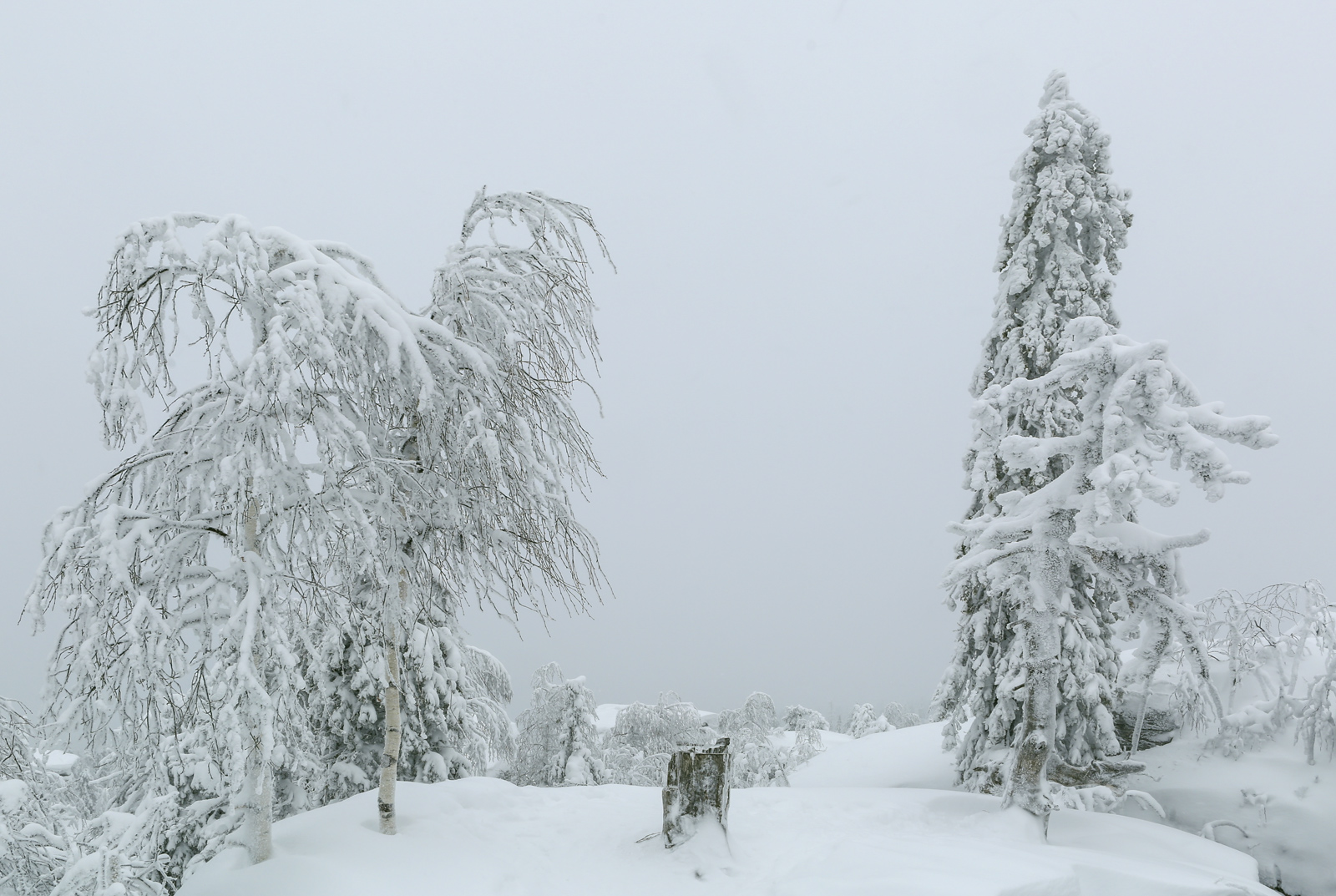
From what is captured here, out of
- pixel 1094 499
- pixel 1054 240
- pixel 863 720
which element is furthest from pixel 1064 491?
pixel 863 720

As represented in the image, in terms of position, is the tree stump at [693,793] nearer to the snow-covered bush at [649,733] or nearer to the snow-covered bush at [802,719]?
the snow-covered bush at [649,733]

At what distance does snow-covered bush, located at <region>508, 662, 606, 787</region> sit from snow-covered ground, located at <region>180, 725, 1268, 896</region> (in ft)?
33.7

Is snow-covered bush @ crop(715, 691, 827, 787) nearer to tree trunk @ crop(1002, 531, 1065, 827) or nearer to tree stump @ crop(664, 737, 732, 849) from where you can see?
tree trunk @ crop(1002, 531, 1065, 827)

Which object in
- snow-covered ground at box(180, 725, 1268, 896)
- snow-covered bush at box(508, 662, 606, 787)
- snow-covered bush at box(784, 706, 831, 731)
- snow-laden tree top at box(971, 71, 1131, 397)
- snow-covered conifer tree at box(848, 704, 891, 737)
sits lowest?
snow-covered conifer tree at box(848, 704, 891, 737)

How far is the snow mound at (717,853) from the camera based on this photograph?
6.06m

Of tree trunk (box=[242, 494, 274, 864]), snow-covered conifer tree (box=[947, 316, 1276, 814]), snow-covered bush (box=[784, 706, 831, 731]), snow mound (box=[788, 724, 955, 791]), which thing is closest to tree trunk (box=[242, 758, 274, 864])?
tree trunk (box=[242, 494, 274, 864])

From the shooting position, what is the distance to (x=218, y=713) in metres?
5.12

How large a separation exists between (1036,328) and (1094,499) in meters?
5.67

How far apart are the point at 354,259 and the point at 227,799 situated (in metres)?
5.21

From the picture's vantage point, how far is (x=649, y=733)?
2384 cm

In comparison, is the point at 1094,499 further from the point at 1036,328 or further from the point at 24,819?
the point at 24,819

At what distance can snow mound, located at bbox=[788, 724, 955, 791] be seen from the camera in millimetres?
14492

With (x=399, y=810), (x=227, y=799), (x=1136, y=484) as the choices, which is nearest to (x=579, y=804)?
(x=399, y=810)

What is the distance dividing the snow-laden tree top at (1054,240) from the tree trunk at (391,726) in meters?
10.4
